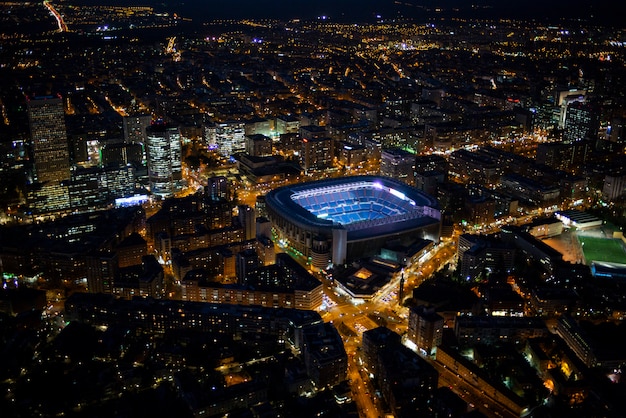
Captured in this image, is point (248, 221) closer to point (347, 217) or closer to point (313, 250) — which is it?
point (313, 250)

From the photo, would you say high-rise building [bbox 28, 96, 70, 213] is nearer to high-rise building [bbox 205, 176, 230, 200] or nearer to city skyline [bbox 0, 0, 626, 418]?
city skyline [bbox 0, 0, 626, 418]

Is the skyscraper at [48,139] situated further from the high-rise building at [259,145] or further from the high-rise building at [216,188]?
the high-rise building at [259,145]

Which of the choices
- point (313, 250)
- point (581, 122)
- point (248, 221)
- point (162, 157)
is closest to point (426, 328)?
point (313, 250)

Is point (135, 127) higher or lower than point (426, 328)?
higher

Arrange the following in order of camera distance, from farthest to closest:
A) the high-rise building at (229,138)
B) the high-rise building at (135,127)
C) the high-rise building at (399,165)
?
1. the high-rise building at (229,138)
2. the high-rise building at (135,127)
3. the high-rise building at (399,165)

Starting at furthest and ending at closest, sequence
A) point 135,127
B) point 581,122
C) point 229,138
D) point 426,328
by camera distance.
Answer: point 581,122
point 229,138
point 135,127
point 426,328

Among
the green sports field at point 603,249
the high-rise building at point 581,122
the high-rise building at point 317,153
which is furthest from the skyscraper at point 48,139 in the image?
the high-rise building at point 581,122
